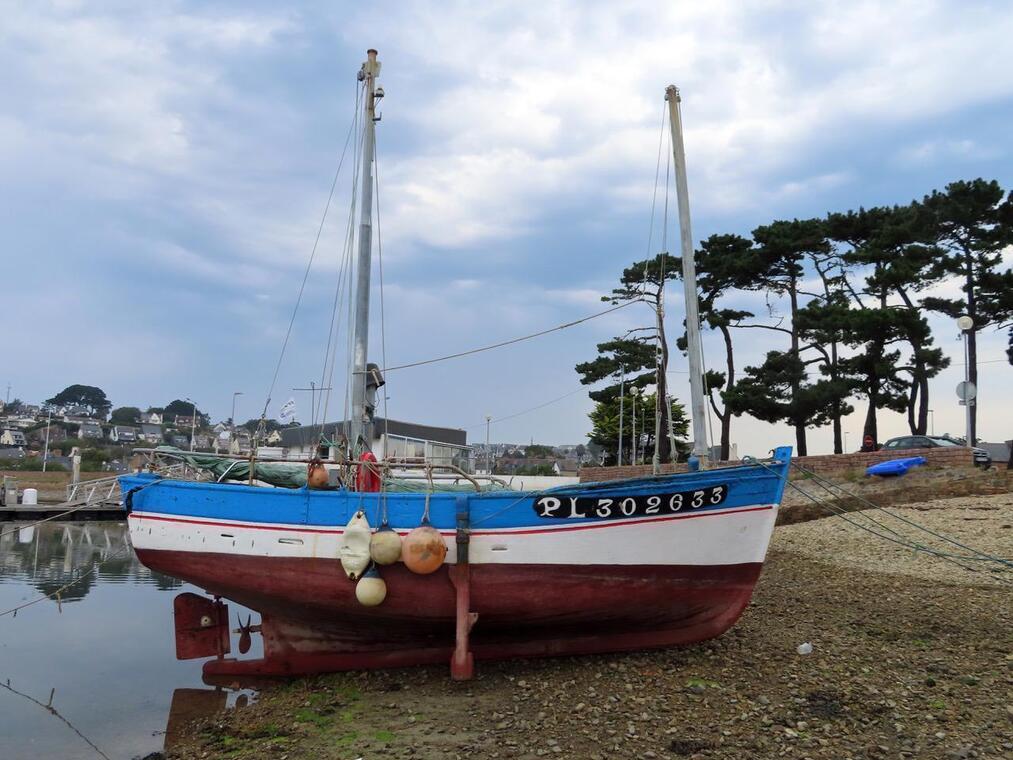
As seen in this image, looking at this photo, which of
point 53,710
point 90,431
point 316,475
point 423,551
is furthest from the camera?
point 90,431

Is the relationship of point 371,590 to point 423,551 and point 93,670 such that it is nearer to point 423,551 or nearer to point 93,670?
point 423,551

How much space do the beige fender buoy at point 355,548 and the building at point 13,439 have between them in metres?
115

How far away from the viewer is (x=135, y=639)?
1327 cm

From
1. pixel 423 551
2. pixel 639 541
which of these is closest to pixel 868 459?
pixel 639 541

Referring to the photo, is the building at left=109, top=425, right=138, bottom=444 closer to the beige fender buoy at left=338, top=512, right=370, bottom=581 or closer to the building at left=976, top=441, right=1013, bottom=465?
the building at left=976, top=441, right=1013, bottom=465

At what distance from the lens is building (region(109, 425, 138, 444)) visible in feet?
392

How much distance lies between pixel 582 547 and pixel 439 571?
1.70 m

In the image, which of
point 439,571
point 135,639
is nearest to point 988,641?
point 439,571

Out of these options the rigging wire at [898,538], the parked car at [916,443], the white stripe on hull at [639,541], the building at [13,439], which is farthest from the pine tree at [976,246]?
the building at [13,439]

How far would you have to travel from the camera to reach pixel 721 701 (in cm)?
739

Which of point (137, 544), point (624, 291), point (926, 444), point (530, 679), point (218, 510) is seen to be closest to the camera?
point (530, 679)

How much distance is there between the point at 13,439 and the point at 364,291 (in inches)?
4798

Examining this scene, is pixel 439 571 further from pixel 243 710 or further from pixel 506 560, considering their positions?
pixel 243 710

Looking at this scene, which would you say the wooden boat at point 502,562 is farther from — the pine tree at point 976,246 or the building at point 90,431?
the building at point 90,431
